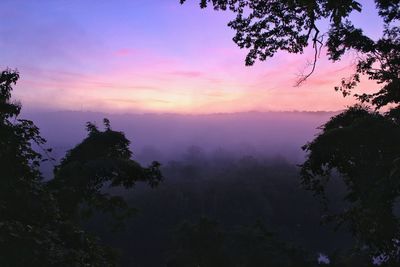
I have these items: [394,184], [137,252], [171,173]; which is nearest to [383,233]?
[394,184]

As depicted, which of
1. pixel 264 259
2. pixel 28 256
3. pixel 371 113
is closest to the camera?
pixel 28 256

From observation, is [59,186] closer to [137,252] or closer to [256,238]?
[256,238]

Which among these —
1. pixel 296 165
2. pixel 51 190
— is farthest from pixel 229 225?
pixel 51 190

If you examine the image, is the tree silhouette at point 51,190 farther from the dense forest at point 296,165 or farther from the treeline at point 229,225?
the treeline at point 229,225

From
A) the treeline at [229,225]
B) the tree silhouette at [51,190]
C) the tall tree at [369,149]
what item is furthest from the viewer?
the treeline at [229,225]

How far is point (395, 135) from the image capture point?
46.7 ft

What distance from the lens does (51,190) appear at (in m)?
9.95

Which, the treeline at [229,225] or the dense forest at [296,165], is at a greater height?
the dense forest at [296,165]

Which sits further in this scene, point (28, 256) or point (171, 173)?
point (171, 173)

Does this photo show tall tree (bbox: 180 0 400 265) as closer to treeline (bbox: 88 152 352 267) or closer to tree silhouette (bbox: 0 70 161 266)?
tree silhouette (bbox: 0 70 161 266)

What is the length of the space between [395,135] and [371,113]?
4.95ft

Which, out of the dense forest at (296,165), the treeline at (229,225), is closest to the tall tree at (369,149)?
the dense forest at (296,165)

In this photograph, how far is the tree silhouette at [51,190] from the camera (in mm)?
5719

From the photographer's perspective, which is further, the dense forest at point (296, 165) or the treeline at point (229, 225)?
the treeline at point (229, 225)
